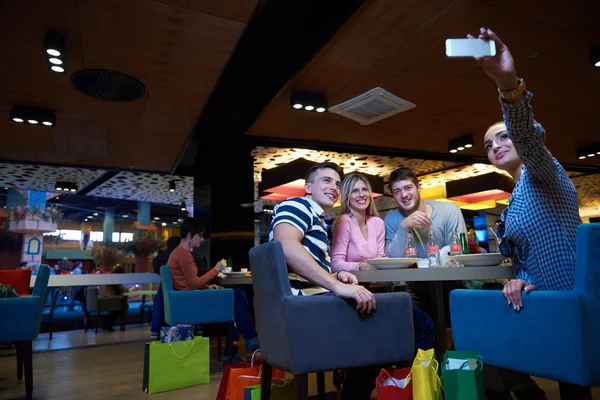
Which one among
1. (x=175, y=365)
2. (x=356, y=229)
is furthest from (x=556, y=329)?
(x=175, y=365)

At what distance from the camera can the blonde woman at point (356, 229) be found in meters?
2.54

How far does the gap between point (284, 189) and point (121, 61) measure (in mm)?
3938

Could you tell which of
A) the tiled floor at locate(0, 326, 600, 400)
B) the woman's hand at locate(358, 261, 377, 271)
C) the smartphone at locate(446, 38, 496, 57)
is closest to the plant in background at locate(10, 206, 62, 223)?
the tiled floor at locate(0, 326, 600, 400)

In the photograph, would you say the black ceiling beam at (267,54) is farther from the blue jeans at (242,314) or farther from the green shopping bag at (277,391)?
the green shopping bag at (277,391)

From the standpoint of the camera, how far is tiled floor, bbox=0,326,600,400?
9.95ft

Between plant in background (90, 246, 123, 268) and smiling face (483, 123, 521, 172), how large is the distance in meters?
8.18

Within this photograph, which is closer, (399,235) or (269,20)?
(399,235)

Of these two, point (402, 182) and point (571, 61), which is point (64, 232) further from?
point (571, 61)

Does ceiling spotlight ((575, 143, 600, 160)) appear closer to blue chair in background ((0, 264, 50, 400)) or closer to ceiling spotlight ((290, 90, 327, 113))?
ceiling spotlight ((290, 90, 327, 113))

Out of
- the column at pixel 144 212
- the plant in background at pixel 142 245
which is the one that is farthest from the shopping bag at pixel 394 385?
the column at pixel 144 212

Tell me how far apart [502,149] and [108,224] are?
9.59 m

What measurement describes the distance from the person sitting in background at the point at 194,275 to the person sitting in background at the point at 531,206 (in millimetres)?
2927

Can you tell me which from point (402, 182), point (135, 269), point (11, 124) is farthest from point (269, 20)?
point (135, 269)

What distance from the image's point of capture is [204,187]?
243 inches
